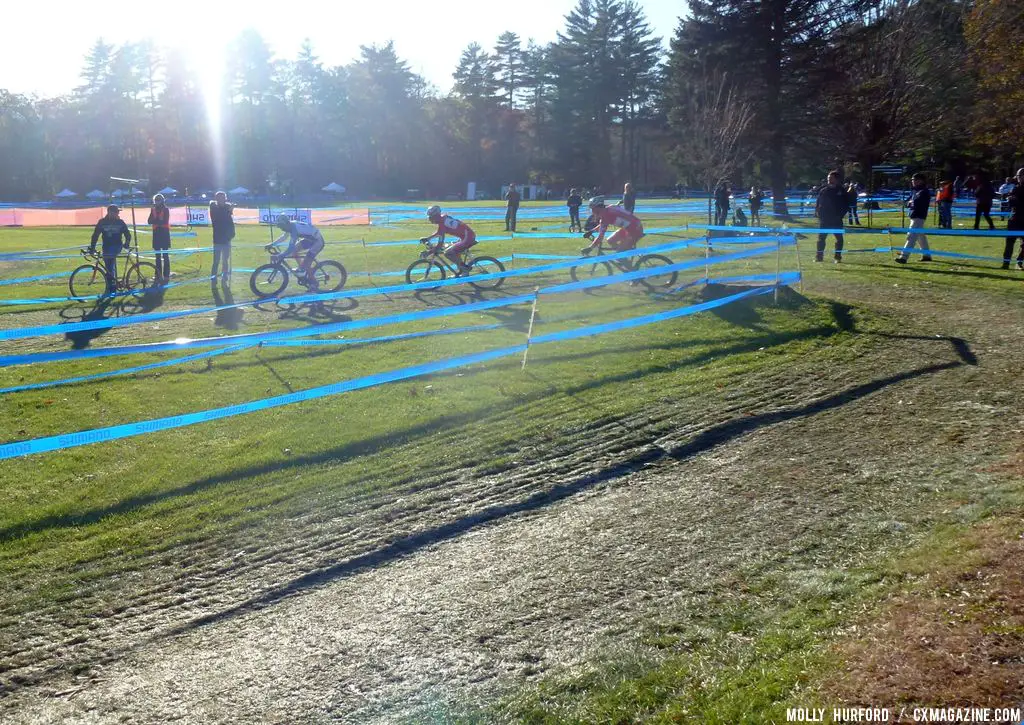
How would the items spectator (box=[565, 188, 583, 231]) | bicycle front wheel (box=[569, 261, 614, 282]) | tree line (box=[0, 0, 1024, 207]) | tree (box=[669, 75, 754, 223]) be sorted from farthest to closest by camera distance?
tree line (box=[0, 0, 1024, 207]), spectator (box=[565, 188, 583, 231]), tree (box=[669, 75, 754, 223]), bicycle front wheel (box=[569, 261, 614, 282])

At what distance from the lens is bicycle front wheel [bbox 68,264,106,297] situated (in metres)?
18.5

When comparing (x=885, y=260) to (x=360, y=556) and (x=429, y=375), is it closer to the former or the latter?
(x=429, y=375)

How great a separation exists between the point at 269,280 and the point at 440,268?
Result: 3385mm

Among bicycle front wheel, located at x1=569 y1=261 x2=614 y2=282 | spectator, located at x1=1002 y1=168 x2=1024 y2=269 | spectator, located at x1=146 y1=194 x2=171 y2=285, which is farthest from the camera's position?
spectator, located at x1=146 y1=194 x2=171 y2=285

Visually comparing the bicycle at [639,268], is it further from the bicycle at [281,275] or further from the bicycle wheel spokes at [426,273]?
the bicycle at [281,275]

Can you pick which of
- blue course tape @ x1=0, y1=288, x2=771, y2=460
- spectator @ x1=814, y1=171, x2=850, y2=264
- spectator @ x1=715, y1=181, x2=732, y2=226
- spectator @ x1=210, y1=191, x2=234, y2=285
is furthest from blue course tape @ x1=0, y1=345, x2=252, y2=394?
spectator @ x1=715, y1=181, x2=732, y2=226

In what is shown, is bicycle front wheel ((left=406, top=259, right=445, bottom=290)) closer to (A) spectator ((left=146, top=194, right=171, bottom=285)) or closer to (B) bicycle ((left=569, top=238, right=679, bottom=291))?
(B) bicycle ((left=569, top=238, right=679, bottom=291))

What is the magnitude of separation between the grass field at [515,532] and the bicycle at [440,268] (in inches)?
216

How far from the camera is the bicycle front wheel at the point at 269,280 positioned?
1680cm

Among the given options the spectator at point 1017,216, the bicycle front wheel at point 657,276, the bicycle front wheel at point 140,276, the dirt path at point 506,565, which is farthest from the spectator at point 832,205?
the bicycle front wheel at point 140,276

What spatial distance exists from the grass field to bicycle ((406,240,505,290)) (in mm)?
5490

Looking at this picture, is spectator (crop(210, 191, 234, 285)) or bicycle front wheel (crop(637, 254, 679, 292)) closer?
bicycle front wheel (crop(637, 254, 679, 292))

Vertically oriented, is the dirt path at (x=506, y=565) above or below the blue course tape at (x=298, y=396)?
below

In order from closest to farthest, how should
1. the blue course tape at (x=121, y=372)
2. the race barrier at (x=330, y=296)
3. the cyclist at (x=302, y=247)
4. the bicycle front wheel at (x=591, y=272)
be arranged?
1. the race barrier at (x=330, y=296)
2. the blue course tape at (x=121, y=372)
3. the cyclist at (x=302, y=247)
4. the bicycle front wheel at (x=591, y=272)
